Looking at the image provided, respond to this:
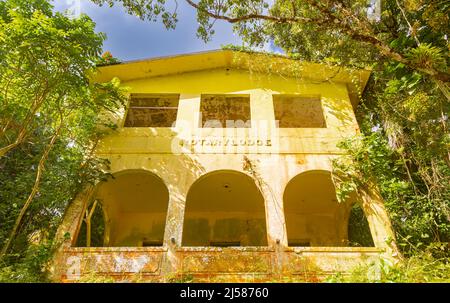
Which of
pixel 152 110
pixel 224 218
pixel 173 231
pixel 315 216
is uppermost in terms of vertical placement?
pixel 152 110

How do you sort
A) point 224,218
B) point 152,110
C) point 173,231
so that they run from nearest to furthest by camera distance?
point 173,231, point 152,110, point 224,218

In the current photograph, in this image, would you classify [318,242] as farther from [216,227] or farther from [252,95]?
[252,95]

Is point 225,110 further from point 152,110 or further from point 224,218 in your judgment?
point 224,218

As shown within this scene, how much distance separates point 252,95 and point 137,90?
399cm

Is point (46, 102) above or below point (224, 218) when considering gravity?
above

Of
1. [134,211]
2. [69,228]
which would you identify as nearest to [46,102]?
[69,228]

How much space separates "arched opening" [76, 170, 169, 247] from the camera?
9.66m

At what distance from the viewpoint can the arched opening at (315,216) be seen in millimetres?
9984

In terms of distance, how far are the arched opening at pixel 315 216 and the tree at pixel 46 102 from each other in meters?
6.55

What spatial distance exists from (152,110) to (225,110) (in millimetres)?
2778

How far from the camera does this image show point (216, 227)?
10.9 meters

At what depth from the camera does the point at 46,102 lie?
7160 mm
